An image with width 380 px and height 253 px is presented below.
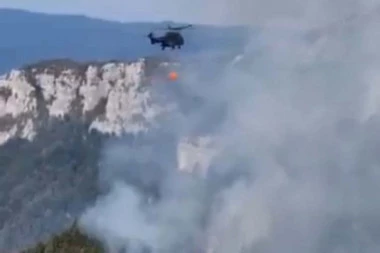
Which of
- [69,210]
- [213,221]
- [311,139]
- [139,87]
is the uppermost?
[139,87]

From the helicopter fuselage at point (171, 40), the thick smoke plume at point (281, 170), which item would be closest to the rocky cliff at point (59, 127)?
the thick smoke plume at point (281, 170)

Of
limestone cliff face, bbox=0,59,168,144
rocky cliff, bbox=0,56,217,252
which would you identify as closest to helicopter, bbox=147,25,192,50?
rocky cliff, bbox=0,56,217,252

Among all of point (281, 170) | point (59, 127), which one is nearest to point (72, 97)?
point (59, 127)

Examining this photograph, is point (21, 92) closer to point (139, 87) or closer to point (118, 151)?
point (139, 87)

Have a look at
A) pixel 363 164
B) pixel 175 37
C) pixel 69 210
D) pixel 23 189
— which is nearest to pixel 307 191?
pixel 363 164

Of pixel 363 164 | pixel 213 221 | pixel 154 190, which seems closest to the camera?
pixel 363 164

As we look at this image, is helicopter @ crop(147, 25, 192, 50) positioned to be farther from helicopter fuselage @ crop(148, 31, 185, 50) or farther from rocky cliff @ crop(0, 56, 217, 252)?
rocky cliff @ crop(0, 56, 217, 252)
